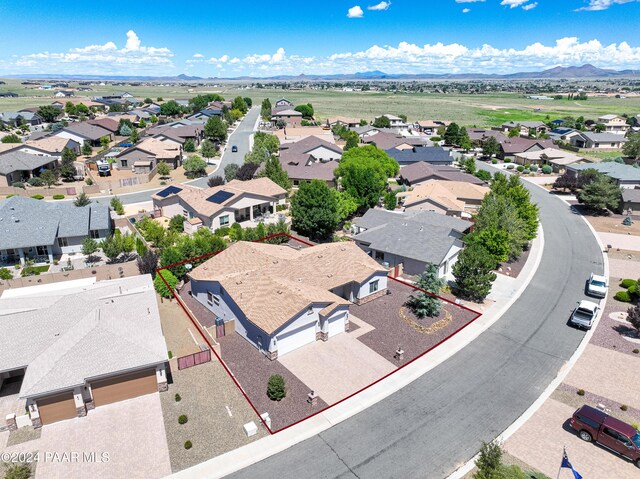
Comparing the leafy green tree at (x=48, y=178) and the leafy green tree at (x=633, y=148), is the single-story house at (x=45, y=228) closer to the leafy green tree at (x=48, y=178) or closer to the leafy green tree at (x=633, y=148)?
the leafy green tree at (x=48, y=178)

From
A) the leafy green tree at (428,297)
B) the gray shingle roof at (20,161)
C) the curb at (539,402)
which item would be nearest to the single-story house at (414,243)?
the leafy green tree at (428,297)

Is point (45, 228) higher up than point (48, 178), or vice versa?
point (48, 178)

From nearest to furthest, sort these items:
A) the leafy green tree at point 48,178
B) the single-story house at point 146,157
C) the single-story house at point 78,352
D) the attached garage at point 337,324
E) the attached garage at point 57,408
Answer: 1. the attached garage at point 57,408
2. the single-story house at point 78,352
3. the attached garage at point 337,324
4. the leafy green tree at point 48,178
5. the single-story house at point 146,157

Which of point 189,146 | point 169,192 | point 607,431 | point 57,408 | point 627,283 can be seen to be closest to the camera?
point 607,431

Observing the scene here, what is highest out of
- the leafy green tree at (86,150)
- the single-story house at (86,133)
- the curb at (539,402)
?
the single-story house at (86,133)

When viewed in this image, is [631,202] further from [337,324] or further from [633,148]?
[337,324]

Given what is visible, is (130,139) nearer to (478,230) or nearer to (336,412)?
(478,230)

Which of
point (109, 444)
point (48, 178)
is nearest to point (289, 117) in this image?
point (48, 178)
